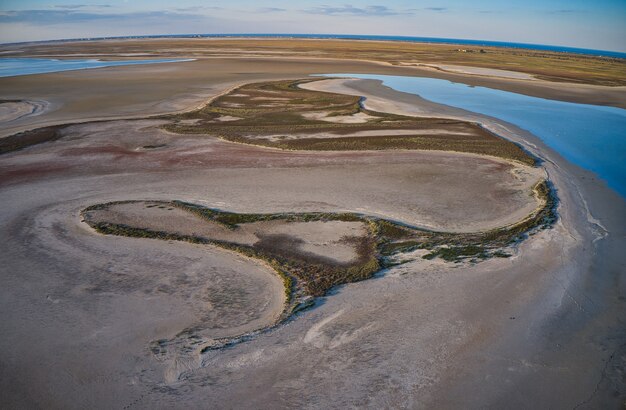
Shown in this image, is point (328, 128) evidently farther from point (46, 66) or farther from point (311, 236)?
point (46, 66)

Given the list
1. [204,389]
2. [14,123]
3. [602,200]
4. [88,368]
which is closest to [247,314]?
[204,389]

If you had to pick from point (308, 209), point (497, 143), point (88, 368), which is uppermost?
point (497, 143)

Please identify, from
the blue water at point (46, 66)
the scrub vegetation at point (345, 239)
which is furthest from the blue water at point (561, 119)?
the blue water at point (46, 66)

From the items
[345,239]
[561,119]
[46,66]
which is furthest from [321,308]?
[46,66]

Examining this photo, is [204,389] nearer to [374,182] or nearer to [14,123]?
[374,182]

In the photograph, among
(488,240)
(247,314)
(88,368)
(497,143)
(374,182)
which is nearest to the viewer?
(88,368)

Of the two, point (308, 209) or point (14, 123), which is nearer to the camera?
point (308, 209)

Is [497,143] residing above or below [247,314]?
above
